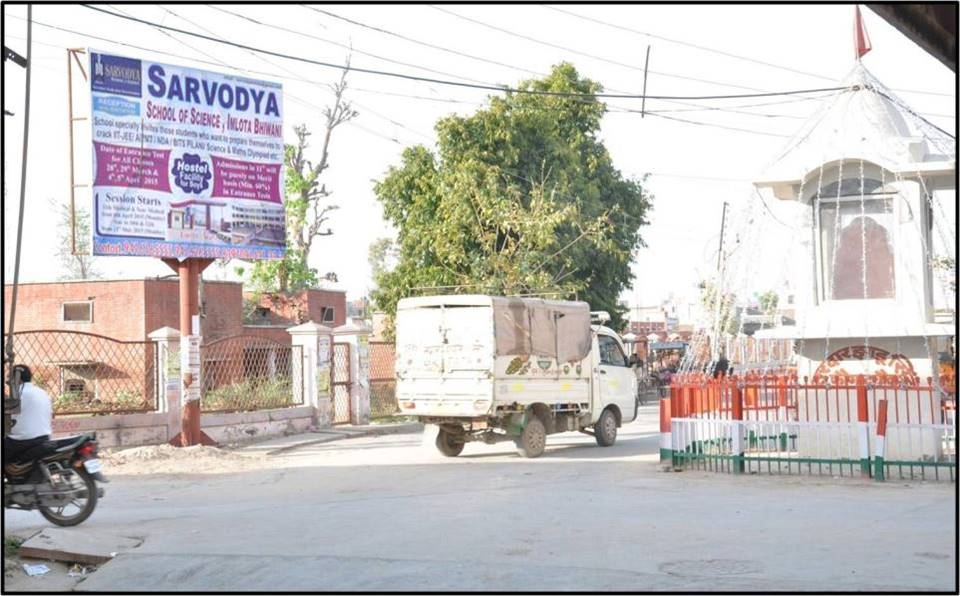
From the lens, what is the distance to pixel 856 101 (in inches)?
614

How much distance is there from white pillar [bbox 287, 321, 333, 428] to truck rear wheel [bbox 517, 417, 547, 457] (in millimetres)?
6890

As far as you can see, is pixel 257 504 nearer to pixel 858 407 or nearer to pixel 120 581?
pixel 120 581

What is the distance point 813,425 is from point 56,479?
8.59 metres

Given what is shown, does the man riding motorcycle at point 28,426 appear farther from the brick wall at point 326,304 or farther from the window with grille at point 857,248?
the brick wall at point 326,304

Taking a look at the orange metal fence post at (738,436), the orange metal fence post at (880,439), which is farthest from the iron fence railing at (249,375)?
the orange metal fence post at (880,439)

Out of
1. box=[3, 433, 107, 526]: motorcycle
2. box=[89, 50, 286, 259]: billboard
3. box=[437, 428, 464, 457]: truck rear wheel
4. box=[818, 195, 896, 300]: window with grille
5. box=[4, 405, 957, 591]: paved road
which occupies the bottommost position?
box=[4, 405, 957, 591]: paved road

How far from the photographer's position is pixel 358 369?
2488cm

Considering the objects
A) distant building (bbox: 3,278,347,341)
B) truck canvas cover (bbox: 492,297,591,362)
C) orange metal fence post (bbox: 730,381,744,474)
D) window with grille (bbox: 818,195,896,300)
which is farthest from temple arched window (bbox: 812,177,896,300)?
distant building (bbox: 3,278,347,341)

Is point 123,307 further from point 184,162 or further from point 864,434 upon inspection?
point 864,434

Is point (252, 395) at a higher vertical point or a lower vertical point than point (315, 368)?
lower

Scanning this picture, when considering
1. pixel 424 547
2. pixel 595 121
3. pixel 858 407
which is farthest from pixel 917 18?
pixel 595 121

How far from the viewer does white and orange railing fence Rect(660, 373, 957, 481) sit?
13.2 meters

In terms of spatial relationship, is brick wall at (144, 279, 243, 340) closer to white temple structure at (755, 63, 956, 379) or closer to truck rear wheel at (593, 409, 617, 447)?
truck rear wheel at (593, 409, 617, 447)

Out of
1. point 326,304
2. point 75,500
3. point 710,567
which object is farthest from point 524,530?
point 326,304
